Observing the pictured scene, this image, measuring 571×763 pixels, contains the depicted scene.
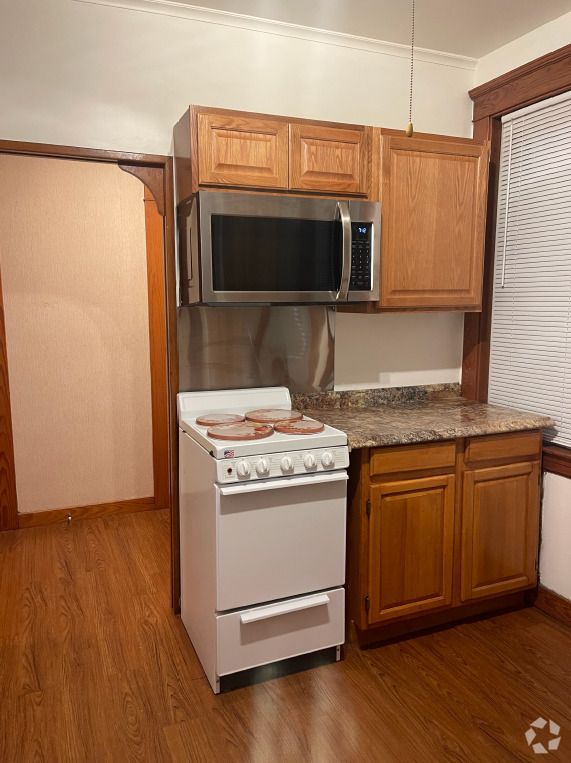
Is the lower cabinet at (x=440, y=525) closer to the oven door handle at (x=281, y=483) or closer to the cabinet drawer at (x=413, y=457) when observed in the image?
the cabinet drawer at (x=413, y=457)

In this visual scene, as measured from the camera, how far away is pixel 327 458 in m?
2.21

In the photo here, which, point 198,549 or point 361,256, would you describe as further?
point 361,256

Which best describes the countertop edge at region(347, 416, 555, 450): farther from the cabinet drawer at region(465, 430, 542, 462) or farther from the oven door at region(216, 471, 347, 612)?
the oven door at region(216, 471, 347, 612)

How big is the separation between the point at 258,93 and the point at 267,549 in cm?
193

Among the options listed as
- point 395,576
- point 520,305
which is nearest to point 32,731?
point 395,576

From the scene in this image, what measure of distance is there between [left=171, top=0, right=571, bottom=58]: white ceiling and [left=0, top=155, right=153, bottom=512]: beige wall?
1.68 m

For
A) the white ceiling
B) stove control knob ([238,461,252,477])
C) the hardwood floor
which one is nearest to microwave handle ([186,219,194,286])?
stove control knob ([238,461,252,477])

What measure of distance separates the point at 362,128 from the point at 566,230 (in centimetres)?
99

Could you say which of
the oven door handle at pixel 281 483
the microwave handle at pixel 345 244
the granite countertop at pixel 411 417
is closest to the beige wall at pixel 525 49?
the microwave handle at pixel 345 244

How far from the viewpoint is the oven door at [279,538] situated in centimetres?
211

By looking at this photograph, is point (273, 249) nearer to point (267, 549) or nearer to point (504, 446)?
point (267, 549)

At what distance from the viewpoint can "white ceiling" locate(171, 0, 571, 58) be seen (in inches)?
96.3

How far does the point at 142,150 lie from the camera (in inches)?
99.0

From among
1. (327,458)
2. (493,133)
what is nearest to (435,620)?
(327,458)
